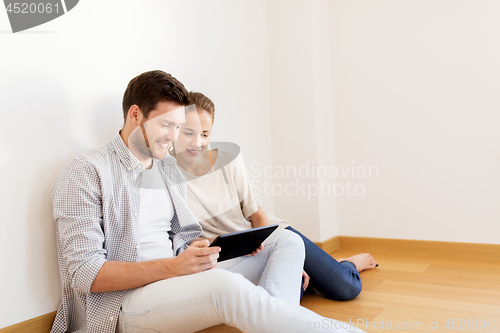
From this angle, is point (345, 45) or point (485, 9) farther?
point (345, 45)

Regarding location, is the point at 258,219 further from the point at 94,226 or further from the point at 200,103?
the point at 94,226

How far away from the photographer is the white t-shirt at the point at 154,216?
119cm

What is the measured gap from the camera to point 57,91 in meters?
1.24

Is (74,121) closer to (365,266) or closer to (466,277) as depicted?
(365,266)

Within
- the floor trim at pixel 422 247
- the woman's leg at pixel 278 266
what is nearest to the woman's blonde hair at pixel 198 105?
the woman's leg at pixel 278 266

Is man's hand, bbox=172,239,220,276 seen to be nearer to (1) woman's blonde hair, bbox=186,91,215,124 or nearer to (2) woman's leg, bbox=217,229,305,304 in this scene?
(2) woman's leg, bbox=217,229,305,304

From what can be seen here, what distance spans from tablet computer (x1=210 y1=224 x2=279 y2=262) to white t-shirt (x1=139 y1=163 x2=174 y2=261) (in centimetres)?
20

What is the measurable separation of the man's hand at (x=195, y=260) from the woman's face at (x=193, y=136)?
28 centimetres

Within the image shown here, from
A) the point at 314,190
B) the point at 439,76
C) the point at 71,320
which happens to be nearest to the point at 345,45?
the point at 439,76

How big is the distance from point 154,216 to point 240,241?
0.28 metres

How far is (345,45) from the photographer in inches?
92.3

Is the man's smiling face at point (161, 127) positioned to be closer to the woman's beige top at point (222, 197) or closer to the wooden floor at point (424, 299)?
the woman's beige top at point (222, 197)

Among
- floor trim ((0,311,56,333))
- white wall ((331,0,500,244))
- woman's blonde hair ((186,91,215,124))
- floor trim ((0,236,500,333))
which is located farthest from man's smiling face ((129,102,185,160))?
white wall ((331,0,500,244))

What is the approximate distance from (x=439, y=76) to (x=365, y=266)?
1.03 m
